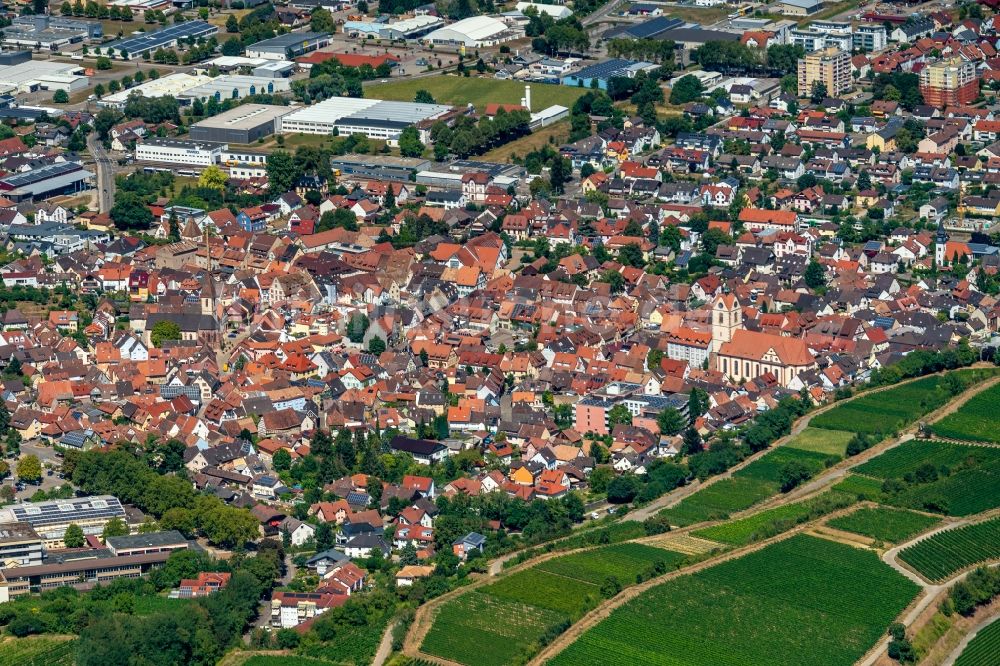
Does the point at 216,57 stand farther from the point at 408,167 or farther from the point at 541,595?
the point at 541,595

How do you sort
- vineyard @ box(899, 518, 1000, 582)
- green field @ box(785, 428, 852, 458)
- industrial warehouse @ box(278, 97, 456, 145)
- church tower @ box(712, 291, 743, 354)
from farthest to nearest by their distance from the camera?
industrial warehouse @ box(278, 97, 456, 145)
church tower @ box(712, 291, 743, 354)
green field @ box(785, 428, 852, 458)
vineyard @ box(899, 518, 1000, 582)

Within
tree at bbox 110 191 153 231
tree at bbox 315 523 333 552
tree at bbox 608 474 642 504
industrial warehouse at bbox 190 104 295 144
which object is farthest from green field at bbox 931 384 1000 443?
industrial warehouse at bbox 190 104 295 144

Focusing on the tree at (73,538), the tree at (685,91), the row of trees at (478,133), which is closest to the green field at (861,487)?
the tree at (73,538)

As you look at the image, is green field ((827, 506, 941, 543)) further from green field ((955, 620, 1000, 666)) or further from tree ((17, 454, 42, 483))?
tree ((17, 454, 42, 483))

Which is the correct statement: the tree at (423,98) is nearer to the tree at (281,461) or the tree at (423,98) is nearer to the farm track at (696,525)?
the farm track at (696,525)

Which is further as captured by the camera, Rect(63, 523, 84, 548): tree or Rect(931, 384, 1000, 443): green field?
Rect(931, 384, 1000, 443): green field

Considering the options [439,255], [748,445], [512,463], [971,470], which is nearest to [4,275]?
[439,255]
